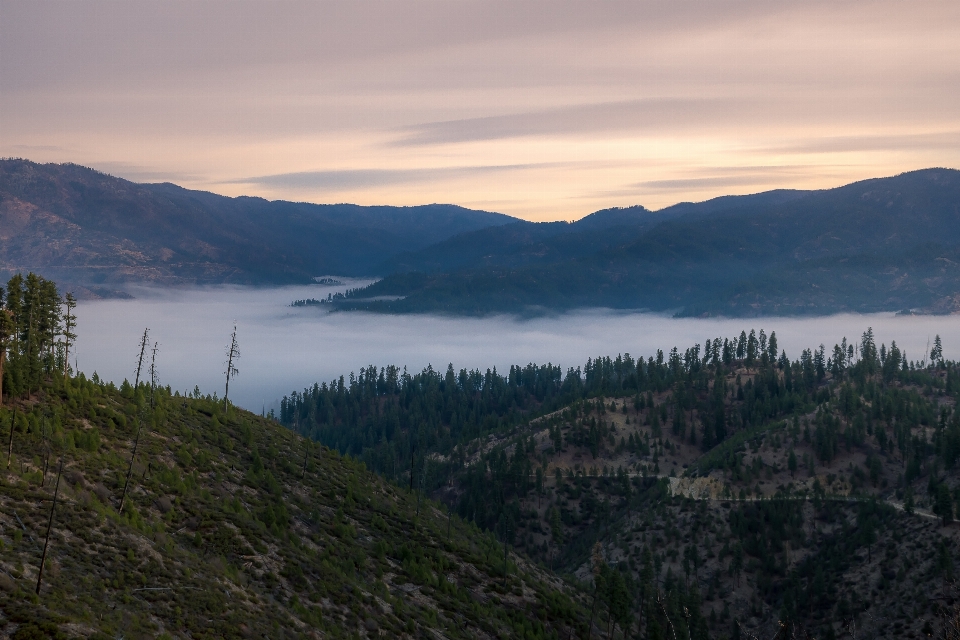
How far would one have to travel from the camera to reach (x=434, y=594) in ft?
264

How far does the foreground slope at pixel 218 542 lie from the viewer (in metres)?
47.8

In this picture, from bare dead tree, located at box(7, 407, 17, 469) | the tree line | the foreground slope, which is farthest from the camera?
the tree line

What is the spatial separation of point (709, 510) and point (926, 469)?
54.5 m

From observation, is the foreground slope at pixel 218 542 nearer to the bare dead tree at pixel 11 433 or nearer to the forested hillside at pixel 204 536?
the forested hillside at pixel 204 536

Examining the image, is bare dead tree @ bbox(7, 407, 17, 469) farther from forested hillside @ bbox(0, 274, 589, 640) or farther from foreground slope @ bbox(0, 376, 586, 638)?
foreground slope @ bbox(0, 376, 586, 638)

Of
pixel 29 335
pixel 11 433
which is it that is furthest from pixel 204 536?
pixel 29 335

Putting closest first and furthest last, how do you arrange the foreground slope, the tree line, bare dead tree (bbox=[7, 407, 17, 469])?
the foreground slope
bare dead tree (bbox=[7, 407, 17, 469])
the tree line

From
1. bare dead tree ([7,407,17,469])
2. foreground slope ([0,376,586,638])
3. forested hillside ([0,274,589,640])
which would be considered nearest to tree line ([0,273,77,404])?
forested hillside ([0,274,589,640])

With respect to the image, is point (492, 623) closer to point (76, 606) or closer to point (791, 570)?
point (76, 606)

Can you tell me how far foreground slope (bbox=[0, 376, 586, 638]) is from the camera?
47.8 m

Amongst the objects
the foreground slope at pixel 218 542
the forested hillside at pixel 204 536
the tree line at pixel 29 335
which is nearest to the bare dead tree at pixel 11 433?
the forested hillside at pixel 204 536

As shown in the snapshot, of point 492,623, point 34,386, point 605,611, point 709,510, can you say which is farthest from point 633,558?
point 34,386

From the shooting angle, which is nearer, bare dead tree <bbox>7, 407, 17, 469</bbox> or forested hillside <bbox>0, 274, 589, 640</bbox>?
forested hillside <bbox>0, 274, 589, 640</bbox>

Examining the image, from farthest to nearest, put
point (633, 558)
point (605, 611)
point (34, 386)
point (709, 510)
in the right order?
point (709, 510), point (633, 558), point (605, 611), point (34, 386)
